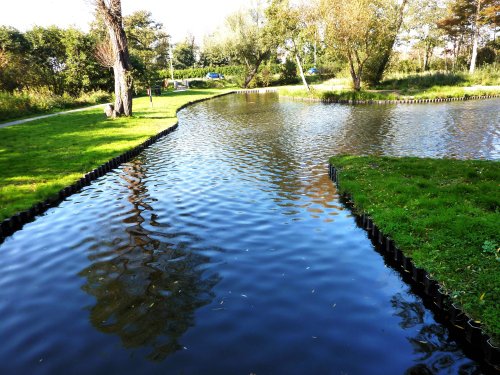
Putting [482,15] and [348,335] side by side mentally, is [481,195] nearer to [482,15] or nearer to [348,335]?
[348,335]

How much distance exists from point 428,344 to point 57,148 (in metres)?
17.1

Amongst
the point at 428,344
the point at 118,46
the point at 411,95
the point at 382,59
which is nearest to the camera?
the point at 428,344

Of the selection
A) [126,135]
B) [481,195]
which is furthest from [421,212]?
[126,135]

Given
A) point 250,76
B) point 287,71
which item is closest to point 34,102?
Result: point 250,76

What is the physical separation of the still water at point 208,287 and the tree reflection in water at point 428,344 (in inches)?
0.7

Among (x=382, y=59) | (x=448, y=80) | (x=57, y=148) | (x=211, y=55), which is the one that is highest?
(x=211, y=55)

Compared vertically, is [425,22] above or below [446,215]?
above

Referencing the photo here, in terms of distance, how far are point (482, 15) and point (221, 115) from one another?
44.0 meters

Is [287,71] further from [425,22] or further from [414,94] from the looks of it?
[414,94]

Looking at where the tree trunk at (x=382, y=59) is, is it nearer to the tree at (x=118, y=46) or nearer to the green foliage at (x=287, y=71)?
the green foliage at (x=287, y=71)

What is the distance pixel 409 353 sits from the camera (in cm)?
512

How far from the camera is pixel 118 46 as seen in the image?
23969mm

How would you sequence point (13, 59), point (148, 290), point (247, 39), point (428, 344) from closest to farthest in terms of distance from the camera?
1. point (428, 344)
2. point (148, 290)
3. point (13, 59)
4. point (247, 39)

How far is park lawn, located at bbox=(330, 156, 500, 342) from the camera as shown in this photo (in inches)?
232
